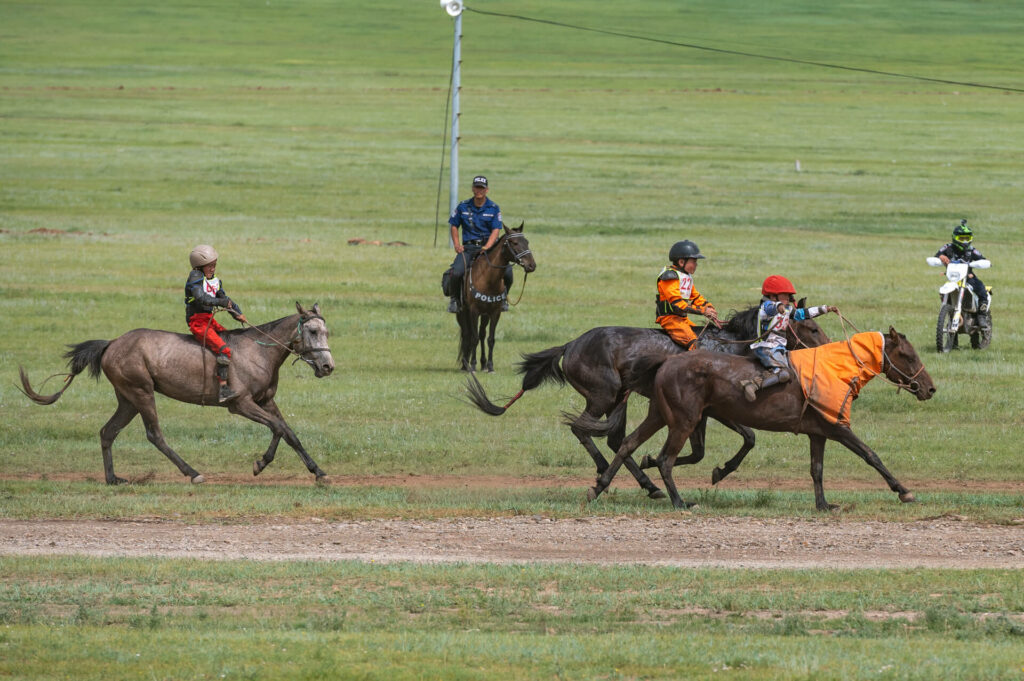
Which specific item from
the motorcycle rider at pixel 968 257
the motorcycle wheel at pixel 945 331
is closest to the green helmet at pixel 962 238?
the motorcycle rider at pixel 968 257

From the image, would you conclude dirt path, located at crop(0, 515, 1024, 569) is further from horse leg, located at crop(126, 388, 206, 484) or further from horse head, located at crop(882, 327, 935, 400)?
horse leg, located at crop(126, 388, 206, 484)

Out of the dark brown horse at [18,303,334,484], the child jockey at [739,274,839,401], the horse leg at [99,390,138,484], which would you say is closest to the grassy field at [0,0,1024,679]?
the horse leg at [99,390,138,484]

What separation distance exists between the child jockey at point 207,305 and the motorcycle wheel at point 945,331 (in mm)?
11768

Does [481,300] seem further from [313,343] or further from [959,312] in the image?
[959,312]

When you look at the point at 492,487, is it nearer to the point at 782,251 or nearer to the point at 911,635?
the point at 911,635

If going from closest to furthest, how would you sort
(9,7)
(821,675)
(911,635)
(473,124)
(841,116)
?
1. (821,675)
2. (911,635)
3. (473,124)
4. (841,116)
5. (9,7)

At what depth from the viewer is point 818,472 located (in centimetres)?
1372

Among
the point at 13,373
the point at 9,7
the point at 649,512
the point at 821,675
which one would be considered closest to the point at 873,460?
the point at 649,512

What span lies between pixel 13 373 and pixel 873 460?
12.7 meters

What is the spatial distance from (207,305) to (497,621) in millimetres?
6365

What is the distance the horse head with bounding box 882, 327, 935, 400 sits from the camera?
1353 centimetres

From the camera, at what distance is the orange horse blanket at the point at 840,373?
13.5 m

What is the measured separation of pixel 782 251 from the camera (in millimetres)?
34500

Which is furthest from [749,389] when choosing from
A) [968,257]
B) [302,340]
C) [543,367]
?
[968,257]
